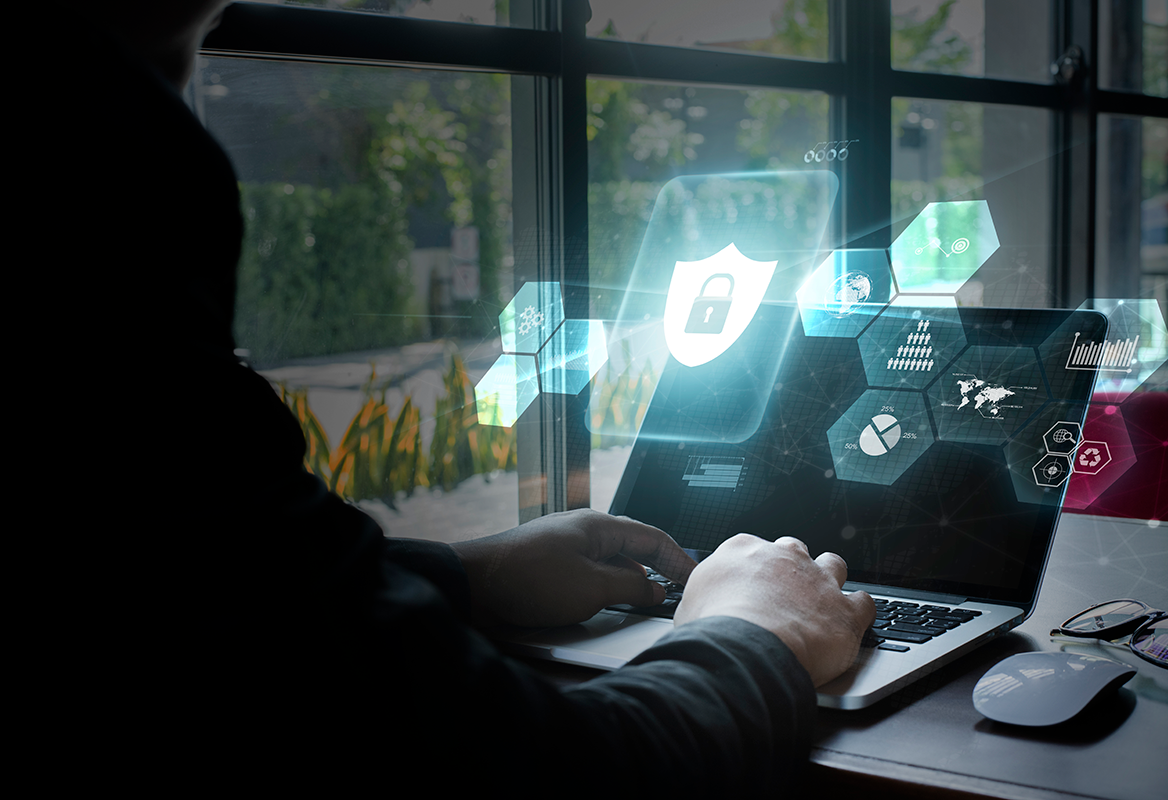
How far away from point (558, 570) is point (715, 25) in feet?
3.48

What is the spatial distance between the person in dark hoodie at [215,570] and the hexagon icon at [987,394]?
625 millimetres

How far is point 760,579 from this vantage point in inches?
26.5

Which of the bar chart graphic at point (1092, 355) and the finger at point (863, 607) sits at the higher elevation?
the bar chart graphic at point (1092, 355)

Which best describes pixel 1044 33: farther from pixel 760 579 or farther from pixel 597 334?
pixel 760 579

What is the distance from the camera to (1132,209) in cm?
261

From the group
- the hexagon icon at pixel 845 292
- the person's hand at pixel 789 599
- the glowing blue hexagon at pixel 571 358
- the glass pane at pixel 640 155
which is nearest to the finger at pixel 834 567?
the person's hand at pixel 789 599

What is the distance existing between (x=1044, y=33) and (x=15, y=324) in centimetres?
173

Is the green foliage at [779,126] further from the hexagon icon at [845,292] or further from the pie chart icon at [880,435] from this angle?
the pie chart icon at [880,435]

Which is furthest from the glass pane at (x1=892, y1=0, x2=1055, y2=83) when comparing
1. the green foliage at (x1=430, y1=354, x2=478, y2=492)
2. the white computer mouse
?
the white computer mouse

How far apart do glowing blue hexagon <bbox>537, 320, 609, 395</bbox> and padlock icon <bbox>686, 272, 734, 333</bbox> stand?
0.91 ft

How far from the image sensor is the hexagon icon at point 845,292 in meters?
1.10

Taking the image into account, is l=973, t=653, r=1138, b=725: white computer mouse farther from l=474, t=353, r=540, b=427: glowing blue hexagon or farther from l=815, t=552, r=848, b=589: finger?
l=474, t=353, r=540, b=427: glowing blue hexagon

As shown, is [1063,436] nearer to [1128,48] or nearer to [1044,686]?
[1044,686]

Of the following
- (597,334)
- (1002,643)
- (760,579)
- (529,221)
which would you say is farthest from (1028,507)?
(529,221)
